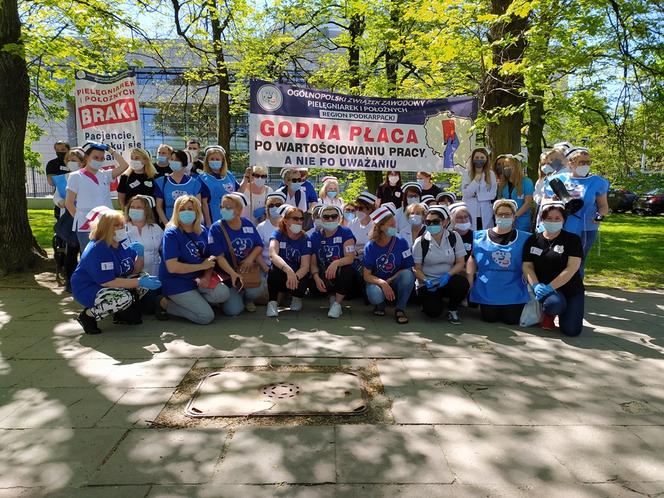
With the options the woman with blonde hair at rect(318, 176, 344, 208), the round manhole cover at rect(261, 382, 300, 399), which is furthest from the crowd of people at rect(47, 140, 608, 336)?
the round manhole cover at rect(261, 382, 300, 399)

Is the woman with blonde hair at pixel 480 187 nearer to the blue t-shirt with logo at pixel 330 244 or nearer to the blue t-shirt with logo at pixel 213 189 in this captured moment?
the blue t-shirt with logo at pixel 330 244

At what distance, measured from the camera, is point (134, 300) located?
17.1 feet

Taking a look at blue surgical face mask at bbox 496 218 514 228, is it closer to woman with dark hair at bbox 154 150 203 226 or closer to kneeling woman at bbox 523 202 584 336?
kneeling woman at bbox 523 202 584 336

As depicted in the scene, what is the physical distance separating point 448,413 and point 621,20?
6736mm

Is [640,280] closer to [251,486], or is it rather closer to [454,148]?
[454,148]

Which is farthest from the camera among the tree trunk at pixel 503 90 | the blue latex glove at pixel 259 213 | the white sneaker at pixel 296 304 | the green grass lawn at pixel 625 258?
the green grass lawn at pixel 625 258

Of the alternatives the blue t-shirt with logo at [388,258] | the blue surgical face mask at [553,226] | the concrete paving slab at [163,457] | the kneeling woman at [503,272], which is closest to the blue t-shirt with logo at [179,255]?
the blue t-shirt with logo at [388,258]

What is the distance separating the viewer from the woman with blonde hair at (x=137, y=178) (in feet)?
21.2

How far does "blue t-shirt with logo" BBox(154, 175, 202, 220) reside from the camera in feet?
21.6

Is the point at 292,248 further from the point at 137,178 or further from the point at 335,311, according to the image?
the point at 137,178

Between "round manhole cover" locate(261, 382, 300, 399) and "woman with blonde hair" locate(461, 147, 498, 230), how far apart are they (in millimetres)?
4041

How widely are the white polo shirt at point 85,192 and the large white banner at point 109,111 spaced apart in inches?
47.0

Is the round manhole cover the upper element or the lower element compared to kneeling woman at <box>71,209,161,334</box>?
lower

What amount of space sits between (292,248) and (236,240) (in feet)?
2.26
